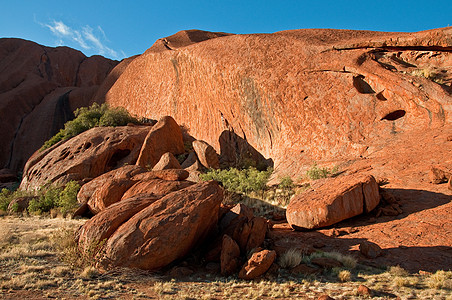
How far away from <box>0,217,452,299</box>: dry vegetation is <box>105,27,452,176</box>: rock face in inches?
277

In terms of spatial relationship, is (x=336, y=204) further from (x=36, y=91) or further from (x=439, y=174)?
(x=36, y=91)

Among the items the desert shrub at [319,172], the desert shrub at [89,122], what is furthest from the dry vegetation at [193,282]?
the desert shrub at [89,122]

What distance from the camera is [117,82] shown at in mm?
29469

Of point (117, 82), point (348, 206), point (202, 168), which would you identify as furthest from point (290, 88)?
point (117, 82)

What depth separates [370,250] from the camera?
21.4ft

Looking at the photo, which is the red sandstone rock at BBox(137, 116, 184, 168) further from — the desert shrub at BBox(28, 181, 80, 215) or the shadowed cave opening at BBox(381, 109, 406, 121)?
the shadowed cave opening at BBox(381, 109, 406, 121)

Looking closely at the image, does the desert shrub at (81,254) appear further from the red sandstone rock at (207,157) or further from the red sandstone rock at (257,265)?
the red sandstone rock at (207,157)

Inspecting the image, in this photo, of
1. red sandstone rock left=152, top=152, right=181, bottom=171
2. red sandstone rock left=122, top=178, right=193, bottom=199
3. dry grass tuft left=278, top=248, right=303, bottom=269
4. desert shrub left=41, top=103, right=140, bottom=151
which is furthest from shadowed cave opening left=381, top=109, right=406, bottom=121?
desert shrub left=41, top=103, right=140, bottom=151

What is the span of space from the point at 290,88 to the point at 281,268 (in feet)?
33.9

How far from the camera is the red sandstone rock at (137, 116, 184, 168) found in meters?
16.7

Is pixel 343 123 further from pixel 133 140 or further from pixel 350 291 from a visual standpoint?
pixel 133 140

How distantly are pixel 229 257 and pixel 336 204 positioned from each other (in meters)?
3.61

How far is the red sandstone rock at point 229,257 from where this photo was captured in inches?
231

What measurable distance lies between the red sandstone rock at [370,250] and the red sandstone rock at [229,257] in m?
2.70
